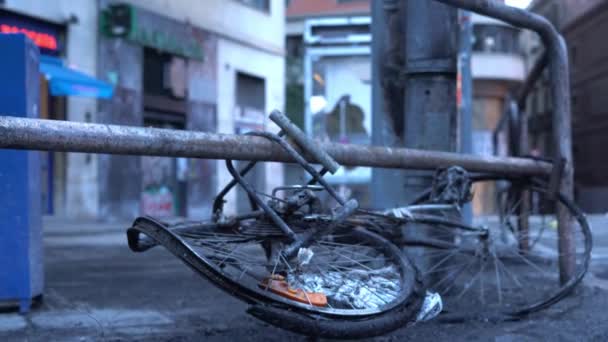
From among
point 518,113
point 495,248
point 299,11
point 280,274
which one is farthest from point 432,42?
point 299,11

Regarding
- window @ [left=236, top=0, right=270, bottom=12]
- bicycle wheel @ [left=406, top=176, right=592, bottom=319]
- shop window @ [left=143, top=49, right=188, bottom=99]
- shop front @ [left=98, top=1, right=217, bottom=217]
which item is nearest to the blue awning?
shop front @ [left=98, top=1, right=217, bottom=217]

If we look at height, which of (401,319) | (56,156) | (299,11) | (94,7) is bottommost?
(401,319)

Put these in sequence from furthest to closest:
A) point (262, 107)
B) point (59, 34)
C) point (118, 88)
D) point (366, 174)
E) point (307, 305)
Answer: point (262, 107)
point (366, 174)
point (118, 88)
point (59, 34)
point (307, 305)

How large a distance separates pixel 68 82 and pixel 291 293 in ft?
31.7

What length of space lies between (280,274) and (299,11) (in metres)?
28.2

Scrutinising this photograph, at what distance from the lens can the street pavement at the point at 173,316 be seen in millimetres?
3771

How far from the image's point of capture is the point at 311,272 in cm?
322

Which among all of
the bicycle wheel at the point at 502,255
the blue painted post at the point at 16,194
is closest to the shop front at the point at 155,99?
the blue painted post at the point at 16,194

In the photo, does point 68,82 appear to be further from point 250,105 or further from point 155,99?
point 250,105

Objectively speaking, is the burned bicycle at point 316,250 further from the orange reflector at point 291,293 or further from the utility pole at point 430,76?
the utility pole at point 430,76

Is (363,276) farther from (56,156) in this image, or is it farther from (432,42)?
(56,156)

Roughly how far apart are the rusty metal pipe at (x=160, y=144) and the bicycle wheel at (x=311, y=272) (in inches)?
12.9

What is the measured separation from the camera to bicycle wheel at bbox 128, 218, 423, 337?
110 inches

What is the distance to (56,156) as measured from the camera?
13703 millimetres
